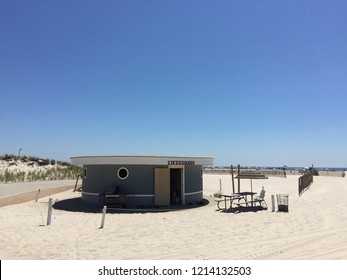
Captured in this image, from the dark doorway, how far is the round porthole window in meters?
3.20

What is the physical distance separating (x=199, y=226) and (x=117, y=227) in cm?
290

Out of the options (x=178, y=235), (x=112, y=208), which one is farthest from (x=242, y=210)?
(x=112, y=208)

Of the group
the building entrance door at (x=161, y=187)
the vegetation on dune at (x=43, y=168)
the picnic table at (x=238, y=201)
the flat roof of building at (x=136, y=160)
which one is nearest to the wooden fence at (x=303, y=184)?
the picnic table at (x=238, y=201)

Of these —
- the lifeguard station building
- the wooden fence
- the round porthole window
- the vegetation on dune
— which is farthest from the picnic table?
the vegetation on dune

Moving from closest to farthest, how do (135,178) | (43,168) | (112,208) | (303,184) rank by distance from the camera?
(112,208), (135,178), (303,184), (43,168)

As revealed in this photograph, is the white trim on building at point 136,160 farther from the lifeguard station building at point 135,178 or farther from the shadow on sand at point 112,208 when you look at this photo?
the shadow on sand at point 112,208

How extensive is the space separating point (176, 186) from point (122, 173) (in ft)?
13.1

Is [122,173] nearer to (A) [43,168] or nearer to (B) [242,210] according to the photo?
(B) [242,210]

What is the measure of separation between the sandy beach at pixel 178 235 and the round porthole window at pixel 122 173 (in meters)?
2.87

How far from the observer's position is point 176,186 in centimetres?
1800

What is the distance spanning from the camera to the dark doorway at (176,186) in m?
16.5

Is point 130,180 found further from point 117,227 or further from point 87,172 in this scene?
point 117,227

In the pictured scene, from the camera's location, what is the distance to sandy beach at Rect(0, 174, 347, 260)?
6980mm
